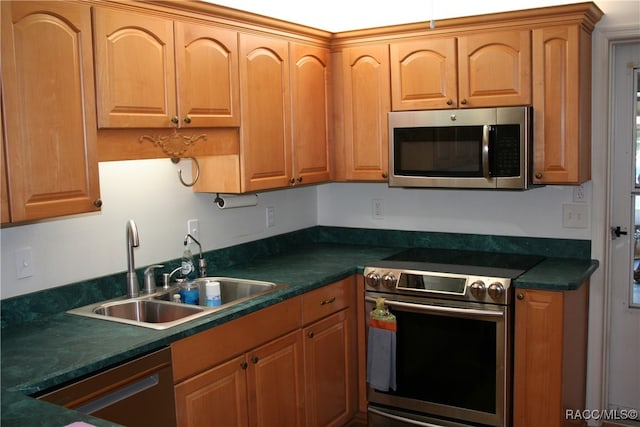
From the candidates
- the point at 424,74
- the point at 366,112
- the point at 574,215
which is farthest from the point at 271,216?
the point at 574,215

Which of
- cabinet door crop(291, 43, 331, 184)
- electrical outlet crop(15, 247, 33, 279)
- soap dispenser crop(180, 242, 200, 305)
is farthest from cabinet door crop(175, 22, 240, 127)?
electrical outlet crop(15, 247, 33, 279)

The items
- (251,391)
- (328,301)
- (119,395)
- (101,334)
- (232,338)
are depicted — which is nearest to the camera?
(119,395)

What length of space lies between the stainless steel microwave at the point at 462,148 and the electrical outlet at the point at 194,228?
1.05m

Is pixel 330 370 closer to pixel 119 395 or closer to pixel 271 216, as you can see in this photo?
pixel 271 216

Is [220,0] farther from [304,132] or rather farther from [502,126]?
[502,126]

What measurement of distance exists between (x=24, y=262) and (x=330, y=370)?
5.14ft

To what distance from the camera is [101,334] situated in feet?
8.08

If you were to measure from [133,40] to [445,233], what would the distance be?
2149 millimetres

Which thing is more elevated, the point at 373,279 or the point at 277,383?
the point at 373,279

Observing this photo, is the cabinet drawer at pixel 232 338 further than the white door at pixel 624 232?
No

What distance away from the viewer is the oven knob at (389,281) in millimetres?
3447

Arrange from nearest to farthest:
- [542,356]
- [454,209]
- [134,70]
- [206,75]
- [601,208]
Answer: [134,70], [206,75], [542,356], [601,208], [454,209]

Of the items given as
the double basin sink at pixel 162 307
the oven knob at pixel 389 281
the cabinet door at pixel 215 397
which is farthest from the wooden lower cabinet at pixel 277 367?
the oven knob at pixel 389 281

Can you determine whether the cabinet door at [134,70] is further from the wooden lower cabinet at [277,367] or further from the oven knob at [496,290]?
Result: the oven knob at [496,290]
